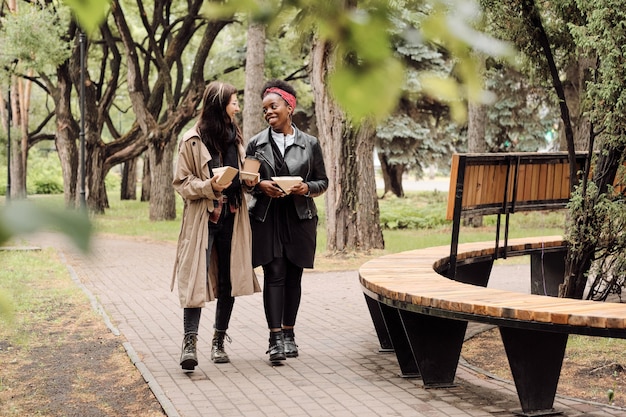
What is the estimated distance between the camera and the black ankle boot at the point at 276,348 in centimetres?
685

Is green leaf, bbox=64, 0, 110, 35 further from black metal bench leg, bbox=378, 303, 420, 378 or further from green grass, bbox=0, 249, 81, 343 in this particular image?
green grass, bbox=0, 249, 81, 343

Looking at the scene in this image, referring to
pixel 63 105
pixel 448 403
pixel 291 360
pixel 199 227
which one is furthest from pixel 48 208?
pixel 63 105

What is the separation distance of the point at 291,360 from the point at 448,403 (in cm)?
169

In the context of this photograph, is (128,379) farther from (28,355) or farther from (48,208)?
(48,208)

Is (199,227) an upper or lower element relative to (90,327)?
upper

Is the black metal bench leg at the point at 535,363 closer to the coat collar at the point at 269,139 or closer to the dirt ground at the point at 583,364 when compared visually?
the dirt ground at the point at 583,364

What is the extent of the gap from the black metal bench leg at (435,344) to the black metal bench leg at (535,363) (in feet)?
2.15

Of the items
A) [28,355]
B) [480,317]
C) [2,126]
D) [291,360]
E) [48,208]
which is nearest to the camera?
[48,208]

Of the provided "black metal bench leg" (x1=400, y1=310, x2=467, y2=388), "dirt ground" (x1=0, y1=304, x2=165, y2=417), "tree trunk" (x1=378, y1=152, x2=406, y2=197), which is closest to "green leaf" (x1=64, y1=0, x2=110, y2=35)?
"dirt ground" (x1=0, y1=304, x2=165, y2=417)

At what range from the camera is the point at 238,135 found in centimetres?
680

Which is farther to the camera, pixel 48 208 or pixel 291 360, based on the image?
pixel 291 360

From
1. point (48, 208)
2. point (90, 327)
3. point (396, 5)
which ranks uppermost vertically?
point (396, 5)

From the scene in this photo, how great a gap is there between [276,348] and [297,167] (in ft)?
4.27

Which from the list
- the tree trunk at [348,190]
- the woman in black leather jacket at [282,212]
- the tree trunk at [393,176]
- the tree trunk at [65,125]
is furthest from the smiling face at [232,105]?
the tree trunk at [393,176]
